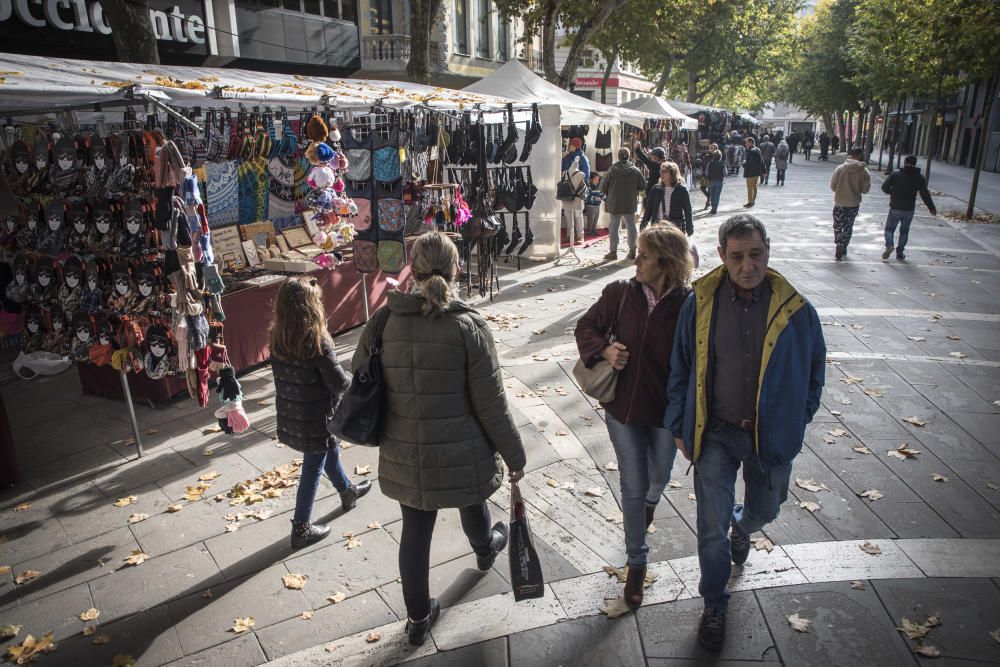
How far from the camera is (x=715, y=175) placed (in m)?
17.7

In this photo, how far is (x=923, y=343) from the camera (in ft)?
25.1

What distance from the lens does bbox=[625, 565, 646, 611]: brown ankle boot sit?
140 inches

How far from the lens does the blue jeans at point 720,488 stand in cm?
311

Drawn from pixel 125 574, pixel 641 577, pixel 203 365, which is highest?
pixel 203 365

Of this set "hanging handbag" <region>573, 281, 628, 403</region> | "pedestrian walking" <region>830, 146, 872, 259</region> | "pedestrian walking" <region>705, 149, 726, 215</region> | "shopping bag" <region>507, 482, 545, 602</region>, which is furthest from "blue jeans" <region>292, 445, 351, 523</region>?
"pedestrian walking" <region>705, 149, 726, 215</region>

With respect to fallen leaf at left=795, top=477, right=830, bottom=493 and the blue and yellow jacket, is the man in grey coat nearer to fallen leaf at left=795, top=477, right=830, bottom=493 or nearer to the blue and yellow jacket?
fallen leaf at left=795, top=477, right=830, bottom=493

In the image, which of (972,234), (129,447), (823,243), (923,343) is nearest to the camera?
(129,447)

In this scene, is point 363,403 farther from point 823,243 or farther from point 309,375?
point 823,243

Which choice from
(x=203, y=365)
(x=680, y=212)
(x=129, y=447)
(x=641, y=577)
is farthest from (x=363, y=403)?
(x=680, y=212)

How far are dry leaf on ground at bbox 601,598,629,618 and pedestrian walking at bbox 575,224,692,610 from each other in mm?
490

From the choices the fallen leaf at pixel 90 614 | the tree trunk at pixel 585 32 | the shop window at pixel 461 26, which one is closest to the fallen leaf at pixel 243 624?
the fallen leaf at pixel 90 614

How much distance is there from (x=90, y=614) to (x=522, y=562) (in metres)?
2.37

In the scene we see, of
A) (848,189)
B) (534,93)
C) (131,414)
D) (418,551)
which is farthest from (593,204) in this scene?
(418,551)

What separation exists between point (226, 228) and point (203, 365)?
306 centimetres
